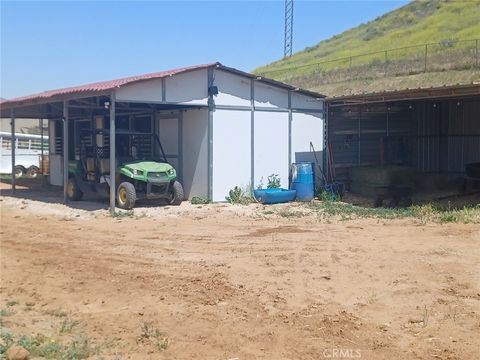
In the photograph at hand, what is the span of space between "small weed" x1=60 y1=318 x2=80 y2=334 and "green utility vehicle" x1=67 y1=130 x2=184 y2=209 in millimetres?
8316

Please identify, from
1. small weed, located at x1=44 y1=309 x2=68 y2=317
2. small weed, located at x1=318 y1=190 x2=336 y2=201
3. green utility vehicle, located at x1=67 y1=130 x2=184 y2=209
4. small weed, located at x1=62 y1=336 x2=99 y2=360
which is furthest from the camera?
small weed, located at x1=318 y1=190 x2=336 y2=201

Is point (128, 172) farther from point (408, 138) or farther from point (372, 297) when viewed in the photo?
point (408, 138)

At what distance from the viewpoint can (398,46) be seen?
1757 inches

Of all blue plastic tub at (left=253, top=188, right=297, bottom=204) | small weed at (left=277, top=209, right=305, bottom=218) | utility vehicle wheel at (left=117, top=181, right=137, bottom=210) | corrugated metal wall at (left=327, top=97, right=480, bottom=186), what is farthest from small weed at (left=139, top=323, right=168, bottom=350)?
corrugated metal wall at (left=327, top=97, right=480, bottom=186)

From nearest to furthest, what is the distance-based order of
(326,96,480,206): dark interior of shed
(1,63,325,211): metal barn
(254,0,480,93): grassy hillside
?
(1,63,325,211): metal barn, (326,96,480,206): dark interior of shed, (254,0,480,93): grassy hillside

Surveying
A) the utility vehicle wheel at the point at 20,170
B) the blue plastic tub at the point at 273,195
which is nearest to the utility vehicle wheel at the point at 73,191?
the blue plastic tub at the point at 273,195

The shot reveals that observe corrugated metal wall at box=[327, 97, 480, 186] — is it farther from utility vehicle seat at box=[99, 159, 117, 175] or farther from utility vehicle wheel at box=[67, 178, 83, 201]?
utility vehicle wheel at box=[67, 178, 83, 201]

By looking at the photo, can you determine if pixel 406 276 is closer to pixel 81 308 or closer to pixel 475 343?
pixel 475 343

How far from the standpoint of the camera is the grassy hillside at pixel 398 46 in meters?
32.3

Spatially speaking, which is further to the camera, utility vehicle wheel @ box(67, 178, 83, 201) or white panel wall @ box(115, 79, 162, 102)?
utility vehicle wheel @ box(67, 178, 83, 201)

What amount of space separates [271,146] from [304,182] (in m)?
1.56

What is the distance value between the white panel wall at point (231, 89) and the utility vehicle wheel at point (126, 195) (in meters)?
3.62

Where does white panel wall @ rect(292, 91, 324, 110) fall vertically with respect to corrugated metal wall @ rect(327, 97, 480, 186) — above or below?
above

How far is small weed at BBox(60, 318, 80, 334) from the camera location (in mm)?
6355
